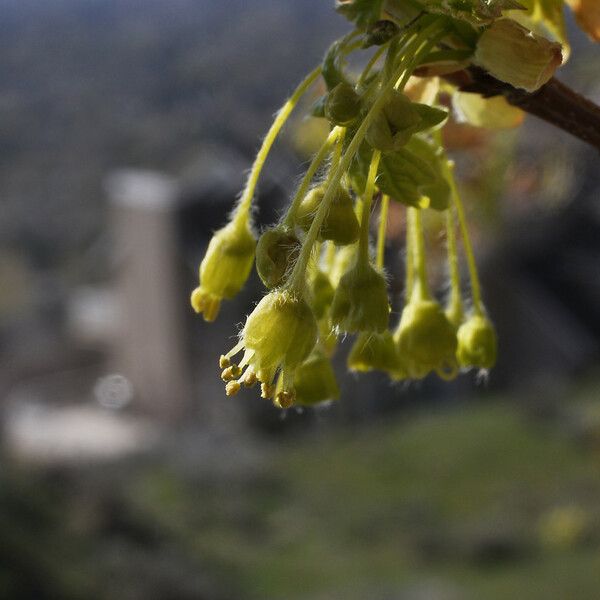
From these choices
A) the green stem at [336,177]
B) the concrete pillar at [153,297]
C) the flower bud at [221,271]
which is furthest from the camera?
the concrete pillar at [153,297]

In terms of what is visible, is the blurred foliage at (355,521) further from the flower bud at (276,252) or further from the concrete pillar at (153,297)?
the flower bud at (276,252)

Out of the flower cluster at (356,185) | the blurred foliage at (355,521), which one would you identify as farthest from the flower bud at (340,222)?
the blurred foliage at (355,521)

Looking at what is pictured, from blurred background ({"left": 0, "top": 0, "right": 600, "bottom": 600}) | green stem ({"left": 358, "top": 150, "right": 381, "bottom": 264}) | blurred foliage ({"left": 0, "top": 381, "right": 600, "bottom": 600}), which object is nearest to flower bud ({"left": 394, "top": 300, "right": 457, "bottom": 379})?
green stem ({"left": 358, "top": 150, "right": 381, "bottom": 264})

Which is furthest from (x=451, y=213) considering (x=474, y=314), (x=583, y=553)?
(x=583, y=553)

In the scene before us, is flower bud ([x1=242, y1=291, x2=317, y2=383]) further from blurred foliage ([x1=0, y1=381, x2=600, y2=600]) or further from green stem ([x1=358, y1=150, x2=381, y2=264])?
blurred foliage ([x1=0, y1=381, x2=600, y2=600])

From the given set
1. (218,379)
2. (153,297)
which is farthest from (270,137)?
(153,297)

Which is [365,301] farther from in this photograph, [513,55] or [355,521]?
[355,521]

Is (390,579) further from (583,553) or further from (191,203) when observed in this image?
(191,203)
